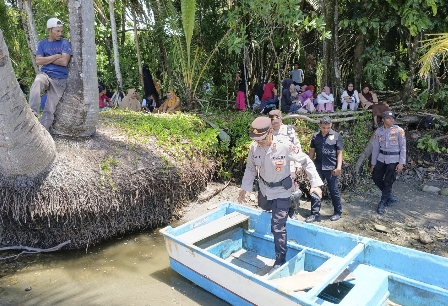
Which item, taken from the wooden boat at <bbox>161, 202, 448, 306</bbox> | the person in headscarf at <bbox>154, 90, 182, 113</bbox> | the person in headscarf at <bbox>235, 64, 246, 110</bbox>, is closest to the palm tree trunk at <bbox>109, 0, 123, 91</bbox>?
the person in headscarf at <bbox>154, 90, 182, 113</bbox>

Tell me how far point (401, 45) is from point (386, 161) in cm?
524

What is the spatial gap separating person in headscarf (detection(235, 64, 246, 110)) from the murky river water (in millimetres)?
5612

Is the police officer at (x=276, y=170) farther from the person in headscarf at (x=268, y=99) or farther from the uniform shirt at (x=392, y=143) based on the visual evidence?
the person in headscarf at (x=268, y=99)

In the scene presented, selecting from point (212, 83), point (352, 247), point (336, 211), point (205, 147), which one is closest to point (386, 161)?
point (336, 211)

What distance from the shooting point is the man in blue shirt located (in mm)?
5859

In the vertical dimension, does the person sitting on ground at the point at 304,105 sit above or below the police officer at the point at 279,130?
above

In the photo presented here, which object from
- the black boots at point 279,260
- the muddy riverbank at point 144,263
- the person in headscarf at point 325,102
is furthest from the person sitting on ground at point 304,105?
the black boots at point 279,260

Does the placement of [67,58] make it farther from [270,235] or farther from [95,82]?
[270,235]

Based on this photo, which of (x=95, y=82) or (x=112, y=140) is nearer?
(x=95, y=82)

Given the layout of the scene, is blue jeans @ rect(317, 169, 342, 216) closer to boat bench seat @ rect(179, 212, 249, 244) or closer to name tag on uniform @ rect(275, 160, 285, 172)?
boat bench seat @ rect(179, 212, 249, 244)

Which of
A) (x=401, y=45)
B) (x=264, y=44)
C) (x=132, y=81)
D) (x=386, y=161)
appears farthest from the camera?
(x=132, y=81)

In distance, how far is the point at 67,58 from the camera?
19.5ft

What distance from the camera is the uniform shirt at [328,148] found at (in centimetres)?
630

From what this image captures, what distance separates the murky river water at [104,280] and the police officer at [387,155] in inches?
149
